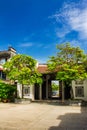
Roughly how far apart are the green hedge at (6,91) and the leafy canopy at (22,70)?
1.90 m

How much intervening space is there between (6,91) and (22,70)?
3935 mm

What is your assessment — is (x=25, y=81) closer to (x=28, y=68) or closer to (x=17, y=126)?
(x=28, y=68)

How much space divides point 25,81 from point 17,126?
18470 mm

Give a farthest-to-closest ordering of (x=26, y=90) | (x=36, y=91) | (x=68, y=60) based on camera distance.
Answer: (x=36, y=91) → (x=26, y=90) → (x=68, y=60)

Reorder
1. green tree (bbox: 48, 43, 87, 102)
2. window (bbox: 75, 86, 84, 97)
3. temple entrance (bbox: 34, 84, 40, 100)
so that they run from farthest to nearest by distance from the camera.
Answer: temple entrance (bbox: 34, 84, 40, 100) < window (bbox: 75, 86, 84, 97) < green tree (bbox: 48, 43, 87, 102)

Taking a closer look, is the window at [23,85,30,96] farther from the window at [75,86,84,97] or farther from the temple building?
the window at [75,86,84,97]

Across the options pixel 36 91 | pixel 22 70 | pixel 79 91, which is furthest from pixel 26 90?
pixel 79 91

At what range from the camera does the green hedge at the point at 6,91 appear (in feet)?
110

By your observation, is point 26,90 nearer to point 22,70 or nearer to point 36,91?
point 36,91

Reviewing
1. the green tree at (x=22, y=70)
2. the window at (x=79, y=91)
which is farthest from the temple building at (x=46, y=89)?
the green tree at (x=22, y=70)

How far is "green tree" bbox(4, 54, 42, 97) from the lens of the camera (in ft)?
105

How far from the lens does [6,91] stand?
110 ft

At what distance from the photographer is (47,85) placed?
37219 mm

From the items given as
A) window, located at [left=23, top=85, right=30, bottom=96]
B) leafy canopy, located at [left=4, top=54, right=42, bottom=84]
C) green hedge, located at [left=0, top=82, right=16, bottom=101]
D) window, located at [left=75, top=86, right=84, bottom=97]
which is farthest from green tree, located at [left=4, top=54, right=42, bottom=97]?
window, located at [left=75, top=86, right=84, bottom=97]
